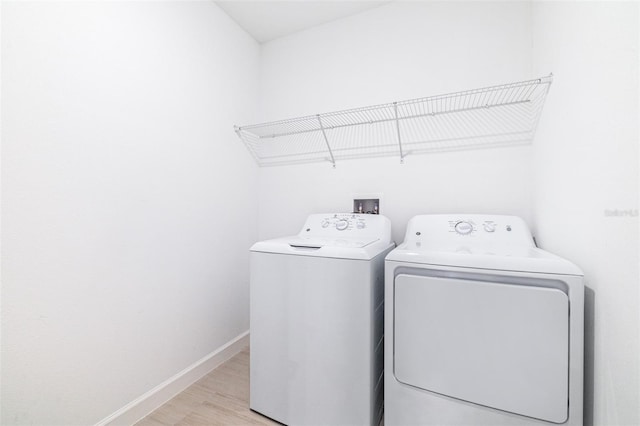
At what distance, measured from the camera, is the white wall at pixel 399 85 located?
1677mm

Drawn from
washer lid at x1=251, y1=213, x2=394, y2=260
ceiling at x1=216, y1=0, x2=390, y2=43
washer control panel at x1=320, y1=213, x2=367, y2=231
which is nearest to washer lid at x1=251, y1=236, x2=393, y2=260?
washer lid at x1=251, y1=213, x2=394, y2=260

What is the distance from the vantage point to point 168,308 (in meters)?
1.61

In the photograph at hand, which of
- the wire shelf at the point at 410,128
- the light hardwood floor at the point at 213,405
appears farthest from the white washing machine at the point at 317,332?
the wire shelf at the point at 410,128

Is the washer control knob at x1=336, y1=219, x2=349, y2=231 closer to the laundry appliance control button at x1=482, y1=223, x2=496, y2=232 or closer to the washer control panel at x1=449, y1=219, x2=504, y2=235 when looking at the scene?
the washer control panel at x1=449, y1=219, x2=504, y2=235

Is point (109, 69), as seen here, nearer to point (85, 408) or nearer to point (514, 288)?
point (85, 408)

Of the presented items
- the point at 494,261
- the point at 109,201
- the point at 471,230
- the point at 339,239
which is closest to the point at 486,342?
the point at 494,261

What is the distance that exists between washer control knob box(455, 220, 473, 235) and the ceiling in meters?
1.71

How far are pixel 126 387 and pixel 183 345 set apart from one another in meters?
0.35

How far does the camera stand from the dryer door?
3.14ft

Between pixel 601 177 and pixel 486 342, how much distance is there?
70 cm

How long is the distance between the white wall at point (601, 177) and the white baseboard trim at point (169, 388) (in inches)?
77.9

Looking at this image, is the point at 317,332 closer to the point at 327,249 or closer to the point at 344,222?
the point at 327,249

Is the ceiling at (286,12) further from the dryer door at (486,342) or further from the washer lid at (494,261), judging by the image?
the dryer door at (486,342)

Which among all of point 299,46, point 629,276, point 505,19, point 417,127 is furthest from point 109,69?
point 505,19
